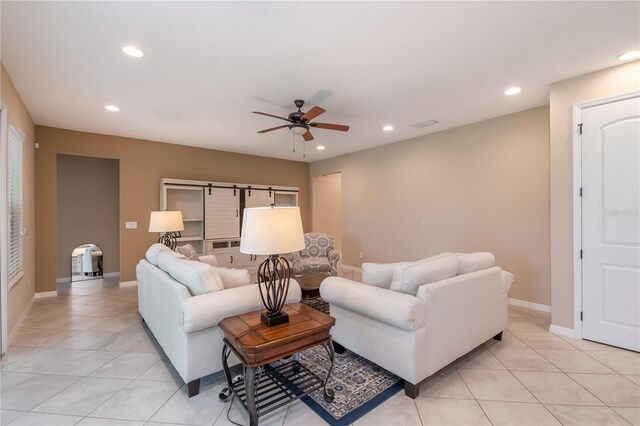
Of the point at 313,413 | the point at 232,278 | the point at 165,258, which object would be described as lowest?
the point at 313,413

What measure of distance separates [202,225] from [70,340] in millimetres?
3008

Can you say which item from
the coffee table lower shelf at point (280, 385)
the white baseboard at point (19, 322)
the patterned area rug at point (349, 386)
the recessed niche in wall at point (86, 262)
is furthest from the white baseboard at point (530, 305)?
the recessed niche in wall at point (86, 262)

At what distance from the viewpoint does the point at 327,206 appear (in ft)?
Answer: 26.3

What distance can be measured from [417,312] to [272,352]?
0.97 metres

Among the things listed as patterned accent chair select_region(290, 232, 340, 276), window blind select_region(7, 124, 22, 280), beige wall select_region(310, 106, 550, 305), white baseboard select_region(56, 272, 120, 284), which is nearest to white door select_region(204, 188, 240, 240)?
patterned accent chair select_region(290, 232, 340, 276)

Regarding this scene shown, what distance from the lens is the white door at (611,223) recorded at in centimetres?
270

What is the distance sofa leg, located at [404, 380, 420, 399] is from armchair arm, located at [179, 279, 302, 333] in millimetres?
1184

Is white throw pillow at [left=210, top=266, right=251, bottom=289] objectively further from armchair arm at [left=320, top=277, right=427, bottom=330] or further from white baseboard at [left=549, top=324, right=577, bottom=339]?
white baseboard at [left=549, top=324, right=577, bottom=339]

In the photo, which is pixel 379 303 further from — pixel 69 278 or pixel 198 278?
pixel 69 278

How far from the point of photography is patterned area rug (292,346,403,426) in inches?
75.0

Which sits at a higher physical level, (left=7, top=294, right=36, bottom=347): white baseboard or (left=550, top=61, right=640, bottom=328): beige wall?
(left=550, top=61, right=640, bottom=328): beige wall

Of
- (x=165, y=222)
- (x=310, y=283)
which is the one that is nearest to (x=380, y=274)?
(x=310, y=283)

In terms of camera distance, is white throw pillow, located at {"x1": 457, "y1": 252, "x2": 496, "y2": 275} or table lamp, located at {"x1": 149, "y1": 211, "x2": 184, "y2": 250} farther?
table lamp, located at {"x1": 149, "y1": 211, "x2": 184, "y2": 250}

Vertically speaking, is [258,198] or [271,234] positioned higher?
[258,198]
